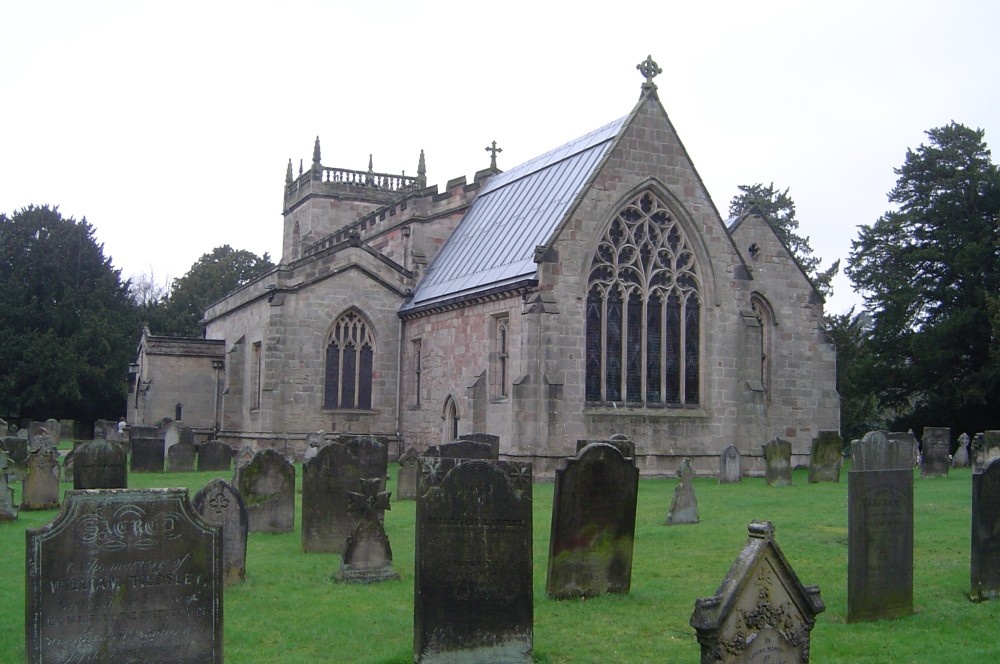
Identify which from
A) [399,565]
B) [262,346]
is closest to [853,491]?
[399,565]

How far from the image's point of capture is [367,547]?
13078mm

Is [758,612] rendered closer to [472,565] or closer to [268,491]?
[472,565]

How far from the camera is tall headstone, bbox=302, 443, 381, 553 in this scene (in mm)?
15375

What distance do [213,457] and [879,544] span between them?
22884mm

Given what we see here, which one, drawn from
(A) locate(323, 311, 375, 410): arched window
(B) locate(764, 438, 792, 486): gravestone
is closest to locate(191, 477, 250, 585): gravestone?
(B) locate(764, 438, 792, 486): gravestone

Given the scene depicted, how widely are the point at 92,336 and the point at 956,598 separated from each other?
1932 inches

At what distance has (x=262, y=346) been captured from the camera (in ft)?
117

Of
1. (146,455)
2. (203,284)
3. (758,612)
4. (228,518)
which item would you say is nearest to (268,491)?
Result: (228,518)

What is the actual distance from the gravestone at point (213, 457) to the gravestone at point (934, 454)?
1849 centimetres

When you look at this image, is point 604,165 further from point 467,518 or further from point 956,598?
point 467,518

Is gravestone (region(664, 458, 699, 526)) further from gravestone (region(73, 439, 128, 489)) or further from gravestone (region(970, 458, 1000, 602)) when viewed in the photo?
gravestone (region(73, 439, 128, 489))

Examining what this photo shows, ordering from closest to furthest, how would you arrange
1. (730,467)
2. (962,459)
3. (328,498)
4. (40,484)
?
(328,498) → (40,484) → (730,467) → (962,459)

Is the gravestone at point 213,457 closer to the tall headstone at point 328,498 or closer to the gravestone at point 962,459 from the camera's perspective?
the tall headstone at point 328,498

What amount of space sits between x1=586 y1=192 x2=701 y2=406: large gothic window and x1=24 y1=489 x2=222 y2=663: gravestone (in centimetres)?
2107
